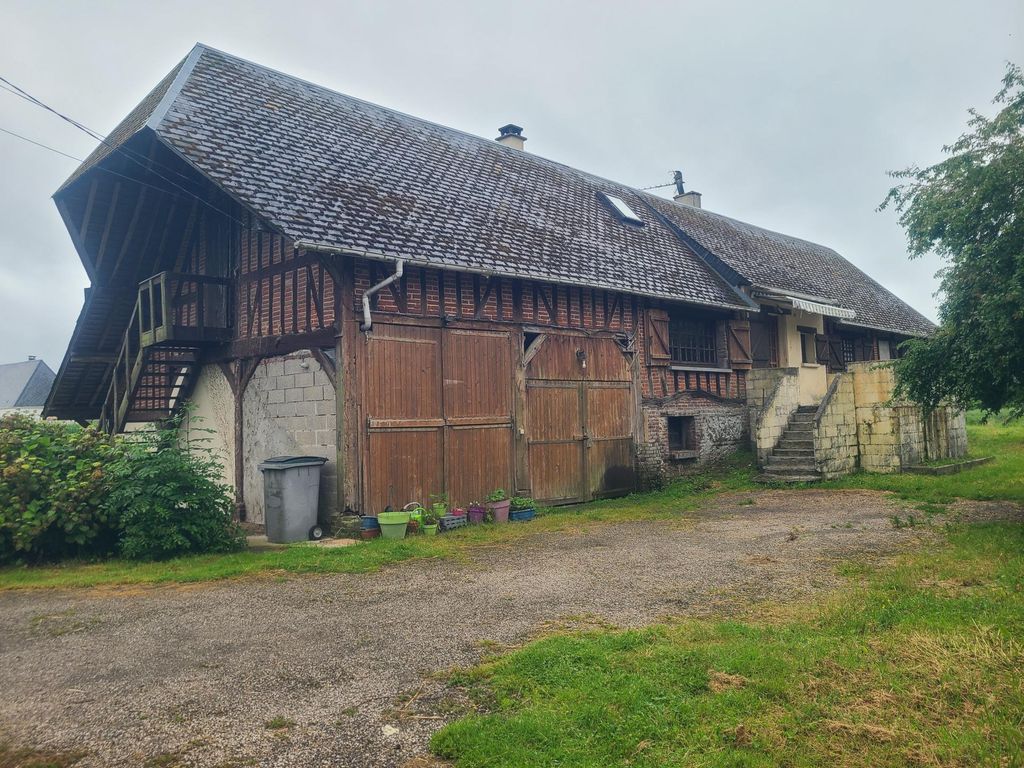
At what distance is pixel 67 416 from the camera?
48.7 ft

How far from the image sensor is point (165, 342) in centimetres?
1143

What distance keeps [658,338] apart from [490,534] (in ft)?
21.6

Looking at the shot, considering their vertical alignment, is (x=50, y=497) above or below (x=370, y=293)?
below

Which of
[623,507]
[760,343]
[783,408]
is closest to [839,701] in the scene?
[623,507]

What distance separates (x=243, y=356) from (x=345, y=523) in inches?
148

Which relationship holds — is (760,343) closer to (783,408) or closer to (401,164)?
(783,408)

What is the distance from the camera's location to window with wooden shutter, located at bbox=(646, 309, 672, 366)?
47.3ft

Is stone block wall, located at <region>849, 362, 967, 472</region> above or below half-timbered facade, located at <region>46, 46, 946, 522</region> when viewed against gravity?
below

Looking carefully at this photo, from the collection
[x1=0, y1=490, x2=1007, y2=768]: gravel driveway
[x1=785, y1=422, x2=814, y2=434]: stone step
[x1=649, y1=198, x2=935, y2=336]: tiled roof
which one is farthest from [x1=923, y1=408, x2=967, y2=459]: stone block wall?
[x1=0, y1=490, x2=1007, y2=768]: gravel driveway

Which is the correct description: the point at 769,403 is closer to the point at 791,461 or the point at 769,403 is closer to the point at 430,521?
the point at 791,461

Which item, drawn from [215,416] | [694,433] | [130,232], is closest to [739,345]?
[694,433]

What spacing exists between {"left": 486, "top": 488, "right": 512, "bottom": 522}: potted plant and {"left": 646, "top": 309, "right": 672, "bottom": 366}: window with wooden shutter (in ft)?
16.1

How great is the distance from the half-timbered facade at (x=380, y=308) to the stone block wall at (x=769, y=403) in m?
0.34

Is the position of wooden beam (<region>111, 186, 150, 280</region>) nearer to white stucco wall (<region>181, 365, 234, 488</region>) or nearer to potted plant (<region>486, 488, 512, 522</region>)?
white stucco wall (<region>181, 365, 234, 488</region>)
